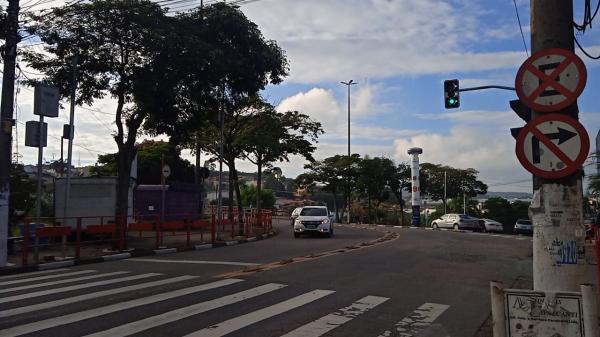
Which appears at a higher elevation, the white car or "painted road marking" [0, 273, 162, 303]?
the white car

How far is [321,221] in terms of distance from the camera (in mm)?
26750

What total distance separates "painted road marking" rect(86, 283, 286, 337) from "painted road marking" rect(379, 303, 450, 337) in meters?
2.73

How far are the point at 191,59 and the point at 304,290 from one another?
10966mm

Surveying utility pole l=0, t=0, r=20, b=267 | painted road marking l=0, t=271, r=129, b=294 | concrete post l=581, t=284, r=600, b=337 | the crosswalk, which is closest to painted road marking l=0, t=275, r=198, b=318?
the crosswalk

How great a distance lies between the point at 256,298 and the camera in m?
9.09

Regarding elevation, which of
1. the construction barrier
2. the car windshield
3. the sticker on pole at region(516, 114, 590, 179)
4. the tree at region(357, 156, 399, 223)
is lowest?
the construction barrier

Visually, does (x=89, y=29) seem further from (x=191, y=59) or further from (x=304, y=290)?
(x=304, y=290)

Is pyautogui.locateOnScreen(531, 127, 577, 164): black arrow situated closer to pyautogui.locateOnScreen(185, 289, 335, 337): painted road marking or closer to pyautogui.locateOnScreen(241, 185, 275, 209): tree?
pyautogui.locateOnScreen(185, 289, 335, 337): painted road marking

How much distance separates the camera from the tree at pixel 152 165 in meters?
44.9

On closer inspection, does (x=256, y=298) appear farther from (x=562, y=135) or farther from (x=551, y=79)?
(x=551, y=79)

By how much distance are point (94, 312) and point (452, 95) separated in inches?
745

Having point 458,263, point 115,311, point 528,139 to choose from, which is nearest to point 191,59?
point 458,263

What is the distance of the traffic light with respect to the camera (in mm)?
23188

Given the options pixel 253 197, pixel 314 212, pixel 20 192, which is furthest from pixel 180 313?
pixel 253 197
